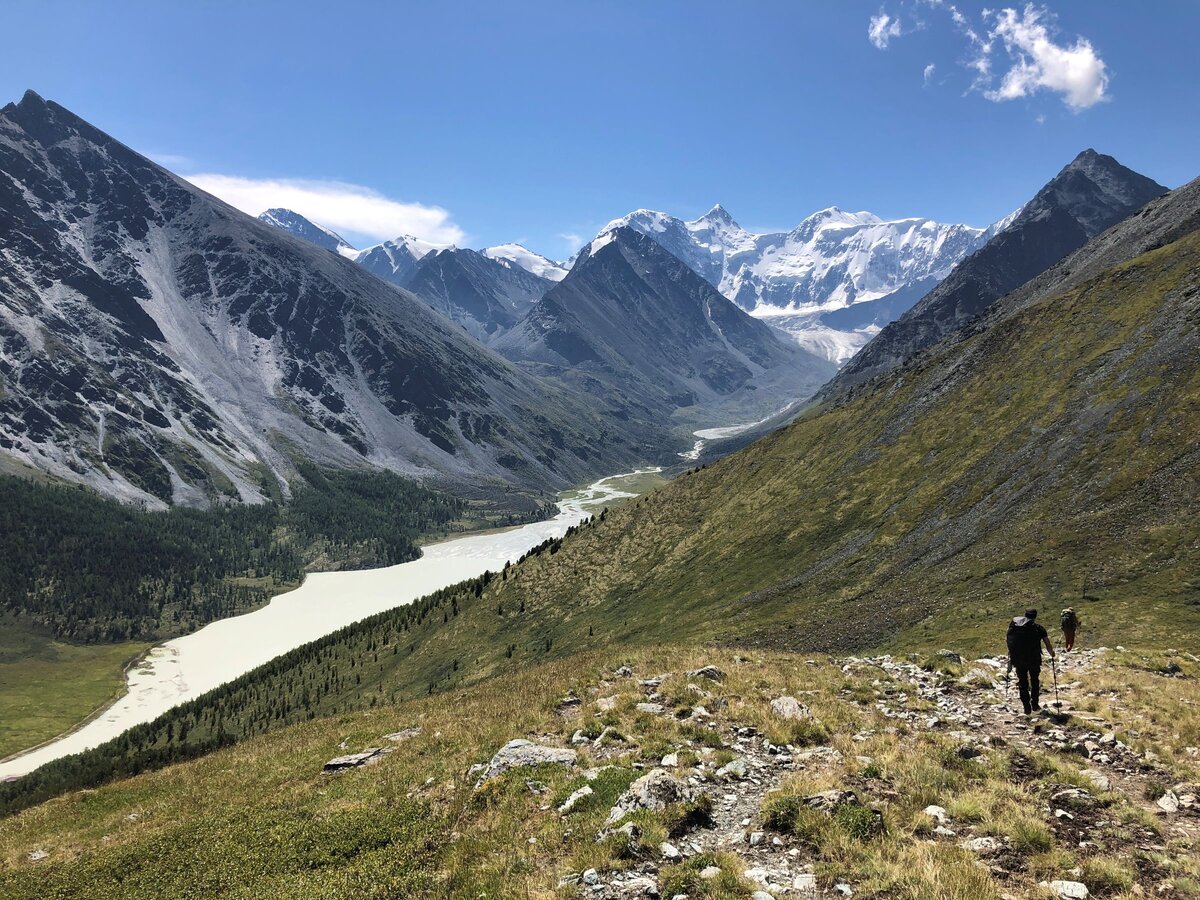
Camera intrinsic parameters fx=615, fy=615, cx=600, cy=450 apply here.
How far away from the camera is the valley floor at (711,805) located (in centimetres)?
1124

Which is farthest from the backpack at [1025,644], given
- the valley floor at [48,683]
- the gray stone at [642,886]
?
the valley floor at [48,683]

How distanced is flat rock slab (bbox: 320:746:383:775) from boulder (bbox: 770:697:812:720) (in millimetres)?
14898

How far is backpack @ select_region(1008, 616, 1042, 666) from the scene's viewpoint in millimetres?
20656

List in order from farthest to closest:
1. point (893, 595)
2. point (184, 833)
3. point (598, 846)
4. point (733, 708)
Answer: 1. point (893, 595)
2. point (733, 708)
3. point (184, 833)
4. point (598, 846)

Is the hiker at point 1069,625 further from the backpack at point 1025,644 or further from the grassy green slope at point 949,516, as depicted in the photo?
the grassy green slope at point 949,516

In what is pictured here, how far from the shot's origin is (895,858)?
36.2 ft

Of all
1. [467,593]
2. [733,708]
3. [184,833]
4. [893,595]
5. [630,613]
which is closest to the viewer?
[184,833]

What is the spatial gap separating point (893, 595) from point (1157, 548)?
758 inches

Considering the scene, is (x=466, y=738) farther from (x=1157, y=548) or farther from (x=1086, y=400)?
(x=1086, y=400)

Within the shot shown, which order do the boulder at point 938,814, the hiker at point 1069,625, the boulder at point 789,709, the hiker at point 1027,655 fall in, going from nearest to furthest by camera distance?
1. the boulder at point 938,814
2. the boulder at point 789,709
3. the hiker at point 1027,655
4. the hiker at point 1069,625

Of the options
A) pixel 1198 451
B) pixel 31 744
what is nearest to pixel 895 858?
pixel 1198 451

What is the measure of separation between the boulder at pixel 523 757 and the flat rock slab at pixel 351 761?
24.3ft

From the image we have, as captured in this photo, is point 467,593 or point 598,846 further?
point 467,593

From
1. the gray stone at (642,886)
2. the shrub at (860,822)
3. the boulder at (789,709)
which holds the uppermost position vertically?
the boulder at (789,709)
